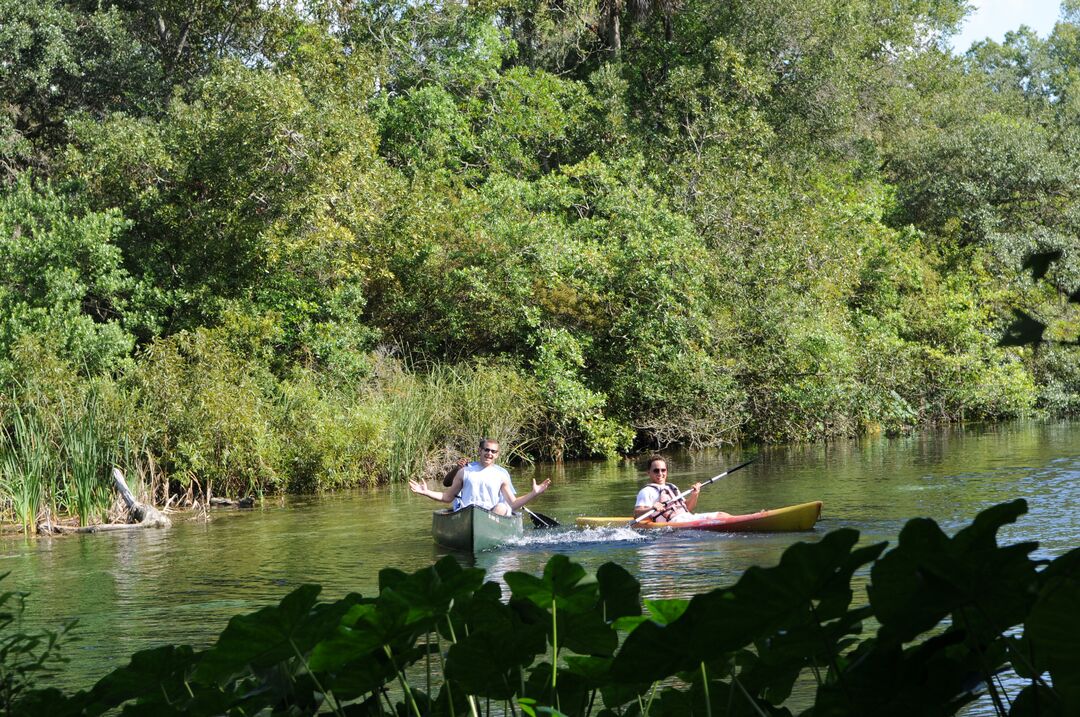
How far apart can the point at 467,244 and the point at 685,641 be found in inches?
909

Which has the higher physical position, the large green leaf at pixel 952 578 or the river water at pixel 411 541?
the large green leaf at pixel 952 578

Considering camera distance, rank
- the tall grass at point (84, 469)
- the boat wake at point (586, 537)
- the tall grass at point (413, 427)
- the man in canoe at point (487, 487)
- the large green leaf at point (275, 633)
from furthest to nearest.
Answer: the tall grass at point (413, 427)
the tall grass at point (84, 469)
the man in canoe at point (487, 487)
the boat wake at point (586, 537)
the large green leaf at point (275, 633)

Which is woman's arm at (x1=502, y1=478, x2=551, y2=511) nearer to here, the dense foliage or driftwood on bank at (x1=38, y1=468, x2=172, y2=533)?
driftwood on bank at (x1=38, y1=468, x2=172, y2=533)

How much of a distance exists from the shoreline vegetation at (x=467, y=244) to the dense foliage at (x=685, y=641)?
13.1 meters

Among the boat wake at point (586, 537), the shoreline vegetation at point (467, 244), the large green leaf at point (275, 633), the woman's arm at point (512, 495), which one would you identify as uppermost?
the shoreline vegetation at point (467, 244)

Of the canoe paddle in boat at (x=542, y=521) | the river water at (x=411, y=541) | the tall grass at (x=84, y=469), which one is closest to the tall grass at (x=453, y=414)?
the river water at (x=411, y=541)

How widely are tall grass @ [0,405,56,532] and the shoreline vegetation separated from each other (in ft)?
0.15

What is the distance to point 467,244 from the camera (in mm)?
24594

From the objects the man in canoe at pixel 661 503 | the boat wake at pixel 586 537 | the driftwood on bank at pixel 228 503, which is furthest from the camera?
the driftwood on bank at pixel 228 503

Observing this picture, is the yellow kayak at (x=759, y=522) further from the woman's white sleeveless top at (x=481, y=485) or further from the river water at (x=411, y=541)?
the woman's white sleeveless top at (x=481, y=485)

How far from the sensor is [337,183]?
22125 mm

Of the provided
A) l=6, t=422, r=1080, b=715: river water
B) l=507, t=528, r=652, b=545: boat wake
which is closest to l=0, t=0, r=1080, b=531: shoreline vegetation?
l=6, t=422, r=1080, b=715: river water

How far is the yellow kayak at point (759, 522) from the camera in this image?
12.2 meters

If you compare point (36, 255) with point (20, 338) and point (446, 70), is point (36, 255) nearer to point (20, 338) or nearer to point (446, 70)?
point (20, 338)
